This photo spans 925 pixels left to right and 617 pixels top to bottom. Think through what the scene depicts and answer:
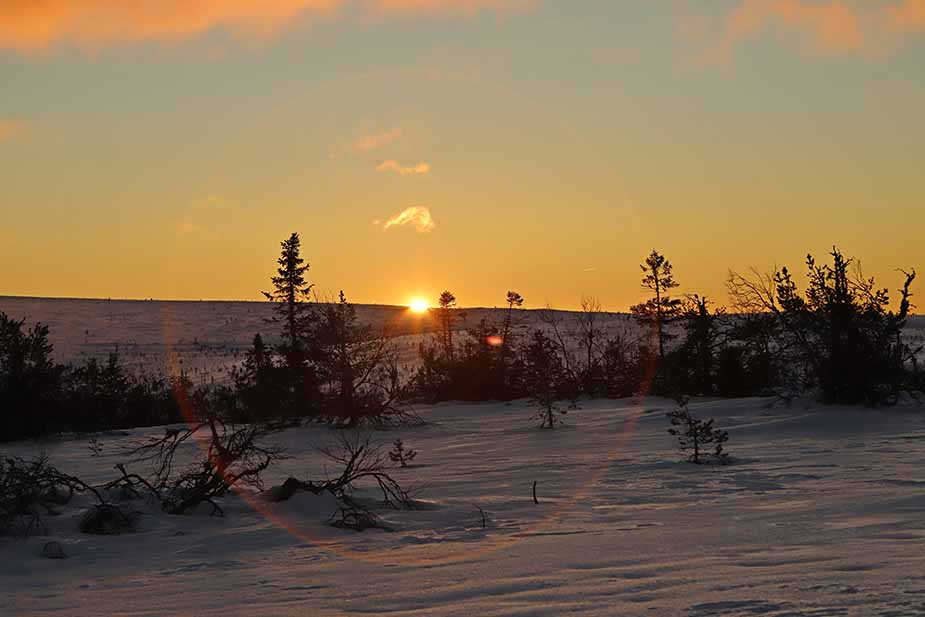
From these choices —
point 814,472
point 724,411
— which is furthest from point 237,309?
point 814,472

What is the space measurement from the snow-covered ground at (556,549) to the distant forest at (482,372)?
6949 millimetres

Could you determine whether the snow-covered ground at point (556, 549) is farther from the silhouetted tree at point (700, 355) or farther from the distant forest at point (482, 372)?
the silhouetted tree at point (700, 355)

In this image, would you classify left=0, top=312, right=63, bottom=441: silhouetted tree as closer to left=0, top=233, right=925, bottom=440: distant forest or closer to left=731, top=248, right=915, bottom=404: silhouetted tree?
left=0, top=233, right=925, bottom=440: distant forest

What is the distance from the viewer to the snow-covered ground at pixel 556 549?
6.64 meters

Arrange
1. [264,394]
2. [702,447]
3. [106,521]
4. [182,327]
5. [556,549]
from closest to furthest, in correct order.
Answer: [556,549] < [106,521] < [702,447] < [264,394] < [182,327]

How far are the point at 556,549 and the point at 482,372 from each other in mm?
28767

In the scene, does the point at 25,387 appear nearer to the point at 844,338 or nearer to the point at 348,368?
the point at 348,368

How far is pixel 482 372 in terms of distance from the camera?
3753 cm

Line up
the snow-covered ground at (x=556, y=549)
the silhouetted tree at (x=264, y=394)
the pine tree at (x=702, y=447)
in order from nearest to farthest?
the snow-covered ground at (x=556, y=549) < the pine tree at (x=702, y=447) < the silhouetted tree at (x=264, y=394)

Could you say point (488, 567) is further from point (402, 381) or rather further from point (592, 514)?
point (402, 381)

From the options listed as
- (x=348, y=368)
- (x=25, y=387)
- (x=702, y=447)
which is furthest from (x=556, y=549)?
(x=25, y=387)

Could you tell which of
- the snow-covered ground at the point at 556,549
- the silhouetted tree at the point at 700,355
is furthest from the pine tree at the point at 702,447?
the silhouetted tree at the point at 700,355

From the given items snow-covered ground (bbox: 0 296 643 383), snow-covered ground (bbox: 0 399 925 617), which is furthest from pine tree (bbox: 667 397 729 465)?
snow-covered ground (bbox: 0 296 643 383)

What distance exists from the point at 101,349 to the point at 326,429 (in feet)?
185
